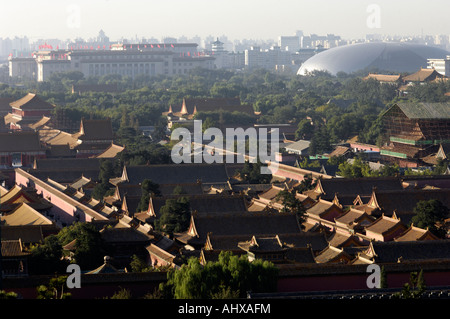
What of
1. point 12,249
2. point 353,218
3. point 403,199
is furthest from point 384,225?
point 12,249

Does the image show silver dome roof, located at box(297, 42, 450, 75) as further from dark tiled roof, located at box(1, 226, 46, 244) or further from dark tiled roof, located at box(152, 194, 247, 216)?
dark tiled roof, located at box(1, 226, 46, 244)

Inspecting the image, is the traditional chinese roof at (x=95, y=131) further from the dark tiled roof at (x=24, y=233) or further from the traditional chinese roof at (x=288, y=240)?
the traditional chinese roof at (x=288, y=240)

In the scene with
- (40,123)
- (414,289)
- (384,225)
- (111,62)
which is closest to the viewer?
(414,289)

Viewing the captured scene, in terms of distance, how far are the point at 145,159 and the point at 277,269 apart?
85.4ft

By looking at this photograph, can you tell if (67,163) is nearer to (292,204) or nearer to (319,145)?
(319,145)

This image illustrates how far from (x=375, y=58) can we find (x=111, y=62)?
3675cm

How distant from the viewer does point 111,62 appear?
508ft

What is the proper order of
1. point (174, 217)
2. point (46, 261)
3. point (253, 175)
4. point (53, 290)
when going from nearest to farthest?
point (53, 290) < point (46, 261) < point (174, 217) < point (253, 175)

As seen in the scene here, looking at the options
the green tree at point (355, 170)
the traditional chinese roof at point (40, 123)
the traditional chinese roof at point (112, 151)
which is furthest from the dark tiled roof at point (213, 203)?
the traditional chinese roof at point (40, 123)

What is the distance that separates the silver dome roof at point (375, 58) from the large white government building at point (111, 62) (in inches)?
735

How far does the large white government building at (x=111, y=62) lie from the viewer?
15060 centimetres

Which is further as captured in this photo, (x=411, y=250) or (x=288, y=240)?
(x=288, y=240)
